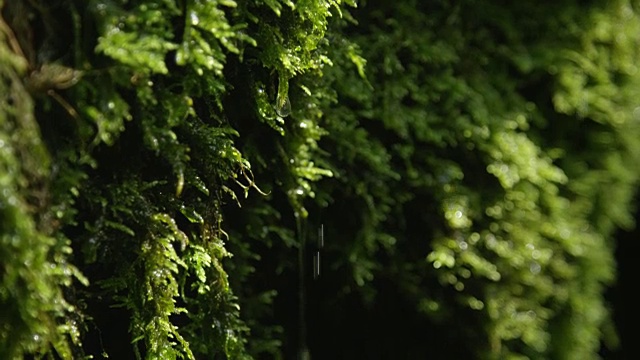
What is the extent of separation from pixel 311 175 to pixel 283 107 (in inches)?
6.6

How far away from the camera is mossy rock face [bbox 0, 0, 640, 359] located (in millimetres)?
853

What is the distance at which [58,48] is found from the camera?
0.87m

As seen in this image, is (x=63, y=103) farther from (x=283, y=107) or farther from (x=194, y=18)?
(x=283, y=107)

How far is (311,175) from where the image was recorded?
124 cm

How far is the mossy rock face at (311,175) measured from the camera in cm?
85

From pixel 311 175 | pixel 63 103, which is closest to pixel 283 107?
pixel 311 175

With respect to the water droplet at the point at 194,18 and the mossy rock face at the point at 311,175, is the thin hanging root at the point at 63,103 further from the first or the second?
the water droplet at the point at 194,18

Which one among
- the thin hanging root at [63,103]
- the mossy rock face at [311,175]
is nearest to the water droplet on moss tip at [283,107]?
the mossy rock face at [311,175]

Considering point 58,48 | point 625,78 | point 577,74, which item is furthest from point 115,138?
point 625,78

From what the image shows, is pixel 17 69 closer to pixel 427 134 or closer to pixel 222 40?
pixel 222 40

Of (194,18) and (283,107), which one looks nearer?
(194,18)

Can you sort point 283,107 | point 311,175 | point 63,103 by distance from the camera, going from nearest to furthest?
1. point 63,103
2. point 283,107
3. point 311,175

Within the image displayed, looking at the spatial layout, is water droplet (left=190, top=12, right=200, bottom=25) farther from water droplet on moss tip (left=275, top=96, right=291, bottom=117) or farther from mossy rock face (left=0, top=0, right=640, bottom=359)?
water droplet on moss tip (left=275, top=96, right=291, bottom=117)

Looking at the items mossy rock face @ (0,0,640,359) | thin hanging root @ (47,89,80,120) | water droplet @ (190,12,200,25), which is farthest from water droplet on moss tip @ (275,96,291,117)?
thin hanging root @ (47,89,80,120)
